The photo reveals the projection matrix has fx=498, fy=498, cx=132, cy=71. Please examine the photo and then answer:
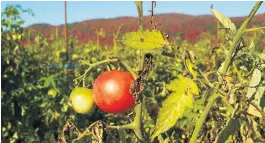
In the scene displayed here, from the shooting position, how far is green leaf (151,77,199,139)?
784 millimetres

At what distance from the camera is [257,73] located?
0.94 meters

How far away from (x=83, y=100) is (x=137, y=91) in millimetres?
198

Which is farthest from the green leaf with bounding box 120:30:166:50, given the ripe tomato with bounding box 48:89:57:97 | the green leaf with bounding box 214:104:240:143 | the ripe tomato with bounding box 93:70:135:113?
the ripe tomato with bounding box 48:89:57:97

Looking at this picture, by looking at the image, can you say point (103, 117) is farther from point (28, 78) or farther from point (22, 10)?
point (22, 10)

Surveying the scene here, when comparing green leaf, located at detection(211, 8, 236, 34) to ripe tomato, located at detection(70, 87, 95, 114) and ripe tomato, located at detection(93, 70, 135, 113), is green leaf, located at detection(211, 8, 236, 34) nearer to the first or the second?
ripe tomato, located at detection(93, 70, 135, 113)

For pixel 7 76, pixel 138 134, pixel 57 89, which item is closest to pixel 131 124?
pixel 138 134

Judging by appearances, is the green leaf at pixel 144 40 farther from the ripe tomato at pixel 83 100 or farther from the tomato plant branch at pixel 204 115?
the ripe tomato at pixel 83 100

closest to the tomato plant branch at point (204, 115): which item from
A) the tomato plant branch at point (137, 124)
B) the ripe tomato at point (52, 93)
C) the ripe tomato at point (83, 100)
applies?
the tomato plant branch at point (137, 124)

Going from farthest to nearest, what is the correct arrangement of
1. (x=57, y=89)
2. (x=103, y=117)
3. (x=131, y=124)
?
(x=103, y=117), (x=57, y=89), (x=131, y=124)

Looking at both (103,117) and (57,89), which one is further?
(103,117)

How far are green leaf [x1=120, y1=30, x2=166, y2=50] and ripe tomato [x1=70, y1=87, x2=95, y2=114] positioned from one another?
0.27 metres

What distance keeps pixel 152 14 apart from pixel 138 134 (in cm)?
22

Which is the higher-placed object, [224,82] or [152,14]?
[152,14]

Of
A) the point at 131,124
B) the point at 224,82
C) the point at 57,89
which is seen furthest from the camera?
the point at 57,89
